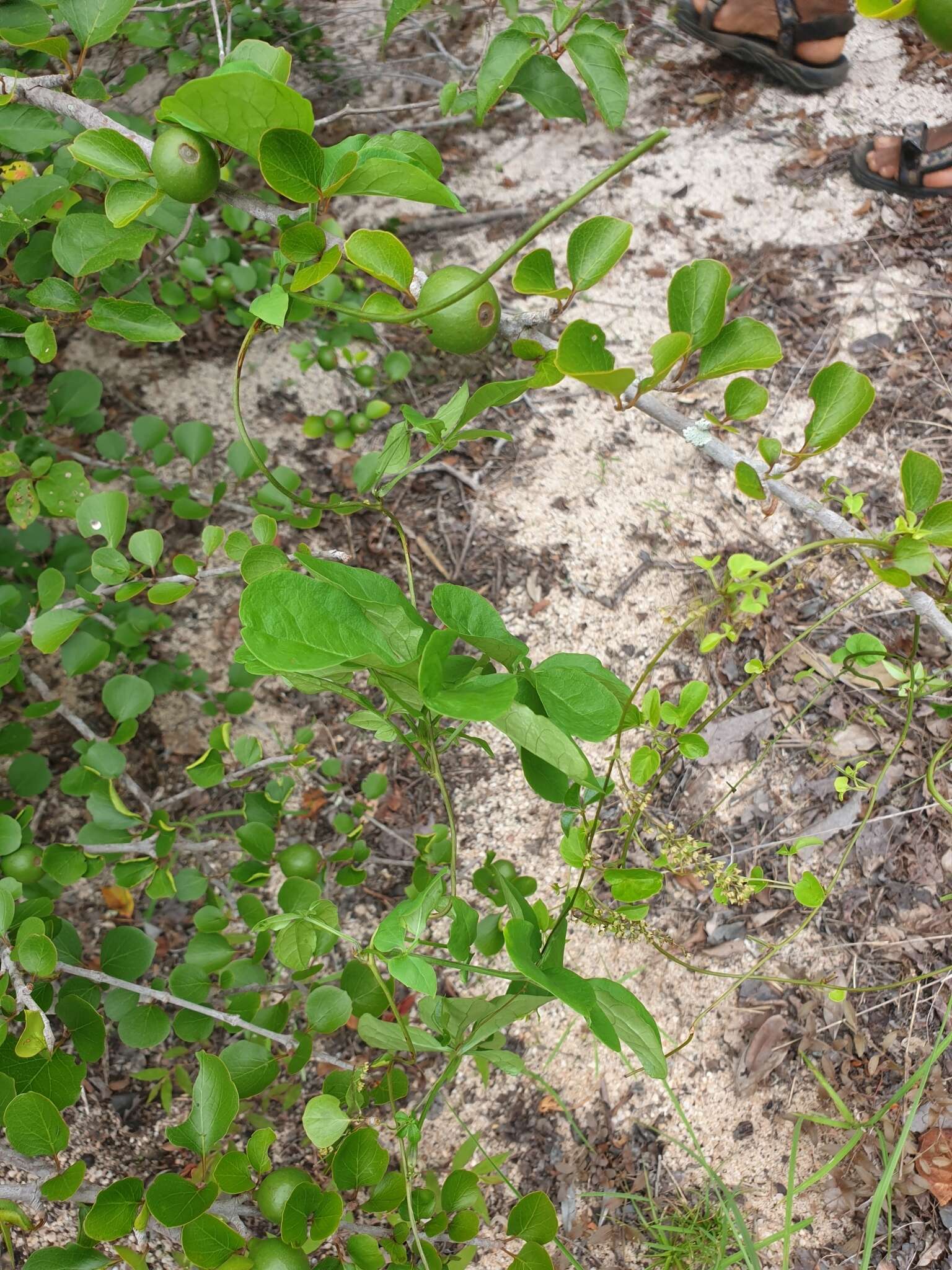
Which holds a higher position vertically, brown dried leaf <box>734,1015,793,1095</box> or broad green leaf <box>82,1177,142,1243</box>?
broad green leaf <box>82,1177,142,1243</box>

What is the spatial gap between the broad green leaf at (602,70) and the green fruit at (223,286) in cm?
106

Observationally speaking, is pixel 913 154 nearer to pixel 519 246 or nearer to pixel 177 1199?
pixel 519 246

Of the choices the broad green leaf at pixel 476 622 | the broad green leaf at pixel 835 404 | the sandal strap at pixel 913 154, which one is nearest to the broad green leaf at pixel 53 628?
the broad green leaf at pixel 476 622

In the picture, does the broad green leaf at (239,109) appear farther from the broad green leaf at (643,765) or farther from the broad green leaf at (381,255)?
the broad green leaf at (643,765)

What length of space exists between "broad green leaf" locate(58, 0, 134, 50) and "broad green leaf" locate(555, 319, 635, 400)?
2.53 ft

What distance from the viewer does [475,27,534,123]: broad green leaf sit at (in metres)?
1.20

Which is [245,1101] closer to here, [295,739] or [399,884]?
[399,884]

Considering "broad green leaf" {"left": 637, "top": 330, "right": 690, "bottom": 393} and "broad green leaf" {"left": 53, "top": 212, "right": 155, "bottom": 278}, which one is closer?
"broad green leaf" {"left": 637, "top": 330, "right": 690, "bottom": 393}

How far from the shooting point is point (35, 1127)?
100cm

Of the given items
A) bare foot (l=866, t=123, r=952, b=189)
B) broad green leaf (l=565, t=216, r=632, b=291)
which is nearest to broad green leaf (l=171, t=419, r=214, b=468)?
broad green leaf (l=565, t=216, r=632, b=291)

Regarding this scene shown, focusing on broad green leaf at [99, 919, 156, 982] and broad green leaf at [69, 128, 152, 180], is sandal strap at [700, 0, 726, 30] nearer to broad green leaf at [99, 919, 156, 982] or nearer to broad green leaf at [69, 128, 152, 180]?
broad green leaf at [69, 128, 152, 180]

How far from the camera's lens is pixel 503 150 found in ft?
9.18

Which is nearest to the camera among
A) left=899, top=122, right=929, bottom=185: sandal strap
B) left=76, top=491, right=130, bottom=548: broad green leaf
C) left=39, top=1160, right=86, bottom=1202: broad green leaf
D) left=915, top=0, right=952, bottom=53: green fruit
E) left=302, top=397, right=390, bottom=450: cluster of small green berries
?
left=915, top=0, right=952, bottom=53: green fruit

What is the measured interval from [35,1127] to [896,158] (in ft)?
10.1
